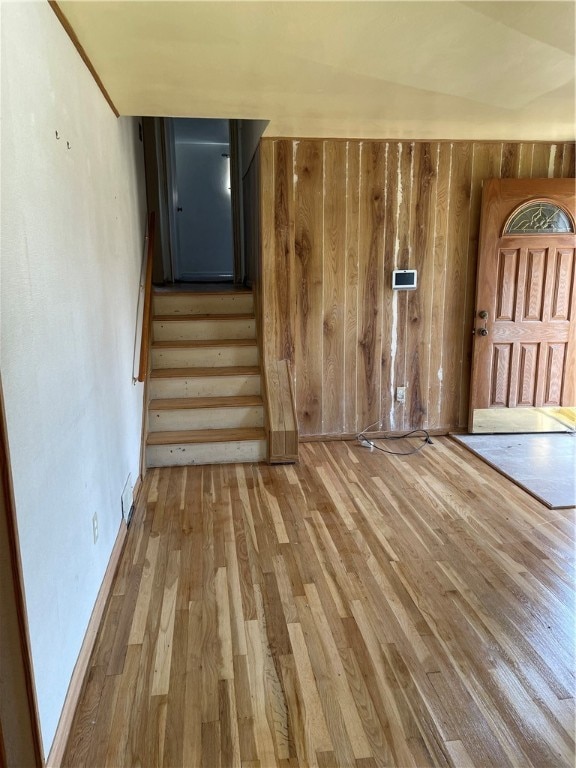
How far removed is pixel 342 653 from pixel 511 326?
319cm

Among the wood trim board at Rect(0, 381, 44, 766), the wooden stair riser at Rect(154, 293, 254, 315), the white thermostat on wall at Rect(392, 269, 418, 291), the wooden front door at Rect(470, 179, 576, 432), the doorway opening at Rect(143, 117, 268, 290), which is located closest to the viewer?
the wood trim board at Rect(0, 381, 44, 766)

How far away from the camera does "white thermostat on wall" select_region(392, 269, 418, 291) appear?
4.23m

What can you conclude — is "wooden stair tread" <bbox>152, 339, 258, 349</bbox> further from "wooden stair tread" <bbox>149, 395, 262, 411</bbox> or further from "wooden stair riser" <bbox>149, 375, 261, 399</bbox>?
"wooden stair tread" <bbox>149, 395, 262, 411</bbox>

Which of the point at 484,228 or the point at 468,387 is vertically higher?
the point at 484,228

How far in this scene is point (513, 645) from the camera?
6.57 feet

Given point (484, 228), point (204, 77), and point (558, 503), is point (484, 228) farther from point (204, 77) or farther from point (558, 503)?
point (204, 77)

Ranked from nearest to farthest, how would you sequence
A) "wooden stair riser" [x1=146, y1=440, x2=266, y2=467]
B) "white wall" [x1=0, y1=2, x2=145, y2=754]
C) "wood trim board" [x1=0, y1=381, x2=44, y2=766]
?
"wood trim board" [x1=0, y1=381, x2=44, y2=766] → "white wall" [x1=0, y1=2, x2=145, y2=754] → "wooden stair riser" [x1=146, y1=440, x2=266, y2=467]

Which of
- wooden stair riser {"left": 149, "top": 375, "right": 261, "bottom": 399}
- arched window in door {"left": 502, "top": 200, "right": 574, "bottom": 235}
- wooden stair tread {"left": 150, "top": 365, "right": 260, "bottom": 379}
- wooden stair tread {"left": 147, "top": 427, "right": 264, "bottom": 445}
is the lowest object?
wooden stair tread {"left": 147, "top": 427, "right": 264, "bottom": 445}

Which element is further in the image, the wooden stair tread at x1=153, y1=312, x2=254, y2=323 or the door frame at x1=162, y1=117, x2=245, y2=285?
the door frame at x1=162, y1=117, x2=245, y2=285

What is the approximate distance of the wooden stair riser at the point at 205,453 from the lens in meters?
3.83

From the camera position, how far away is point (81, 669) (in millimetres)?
1822

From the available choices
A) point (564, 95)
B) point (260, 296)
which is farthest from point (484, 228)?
point (260, 296)

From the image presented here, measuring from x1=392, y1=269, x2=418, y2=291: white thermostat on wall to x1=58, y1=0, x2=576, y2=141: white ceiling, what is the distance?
3.76 feet

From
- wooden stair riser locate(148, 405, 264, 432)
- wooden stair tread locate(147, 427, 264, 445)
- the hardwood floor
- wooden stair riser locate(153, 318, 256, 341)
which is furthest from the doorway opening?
the hardwood floor
